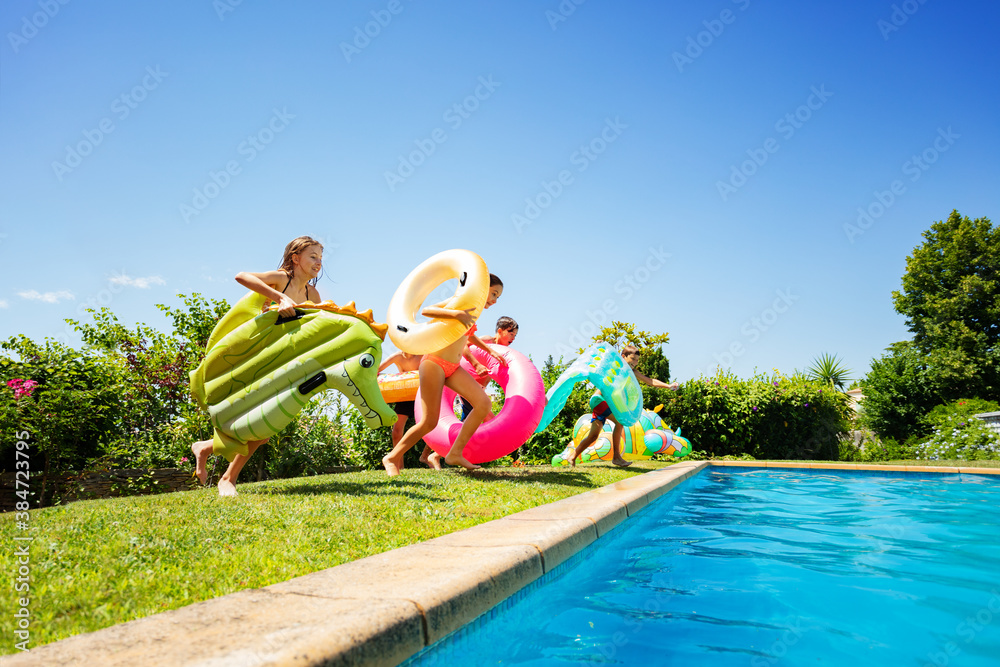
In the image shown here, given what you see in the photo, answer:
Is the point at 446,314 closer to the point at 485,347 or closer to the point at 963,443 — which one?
the point at 485,347

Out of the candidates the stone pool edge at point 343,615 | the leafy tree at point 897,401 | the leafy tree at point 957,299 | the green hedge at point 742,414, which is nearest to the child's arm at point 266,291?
the stone pool edge at point 343,615

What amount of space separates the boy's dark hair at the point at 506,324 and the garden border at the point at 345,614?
490 centimetres

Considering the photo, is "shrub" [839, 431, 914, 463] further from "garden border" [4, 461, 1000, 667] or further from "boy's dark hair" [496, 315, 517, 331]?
"garden border" [4, 461, 1000, 667]

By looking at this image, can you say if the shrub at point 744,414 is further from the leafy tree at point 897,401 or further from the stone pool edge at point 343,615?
the stone pool edge at point 343,615

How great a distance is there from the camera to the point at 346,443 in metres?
9.91

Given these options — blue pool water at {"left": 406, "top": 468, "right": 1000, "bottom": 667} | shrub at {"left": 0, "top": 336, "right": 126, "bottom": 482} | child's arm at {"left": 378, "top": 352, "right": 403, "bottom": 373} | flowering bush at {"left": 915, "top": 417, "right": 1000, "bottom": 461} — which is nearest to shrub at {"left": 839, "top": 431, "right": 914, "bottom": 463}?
flowering bush at {"left": 915, "top": 417, "right": 1000, "bottom": 461}

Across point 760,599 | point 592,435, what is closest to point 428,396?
point 760,599

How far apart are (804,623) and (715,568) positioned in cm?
114

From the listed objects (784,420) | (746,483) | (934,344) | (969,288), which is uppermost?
(969,288)

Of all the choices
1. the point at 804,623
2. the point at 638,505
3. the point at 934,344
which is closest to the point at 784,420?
the point at 638,505

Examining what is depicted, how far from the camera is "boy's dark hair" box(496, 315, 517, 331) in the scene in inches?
323

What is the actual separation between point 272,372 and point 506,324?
3.78 metres

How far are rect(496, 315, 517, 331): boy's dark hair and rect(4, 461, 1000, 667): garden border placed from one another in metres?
4.90

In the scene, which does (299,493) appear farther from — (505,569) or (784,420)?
(784,420)
